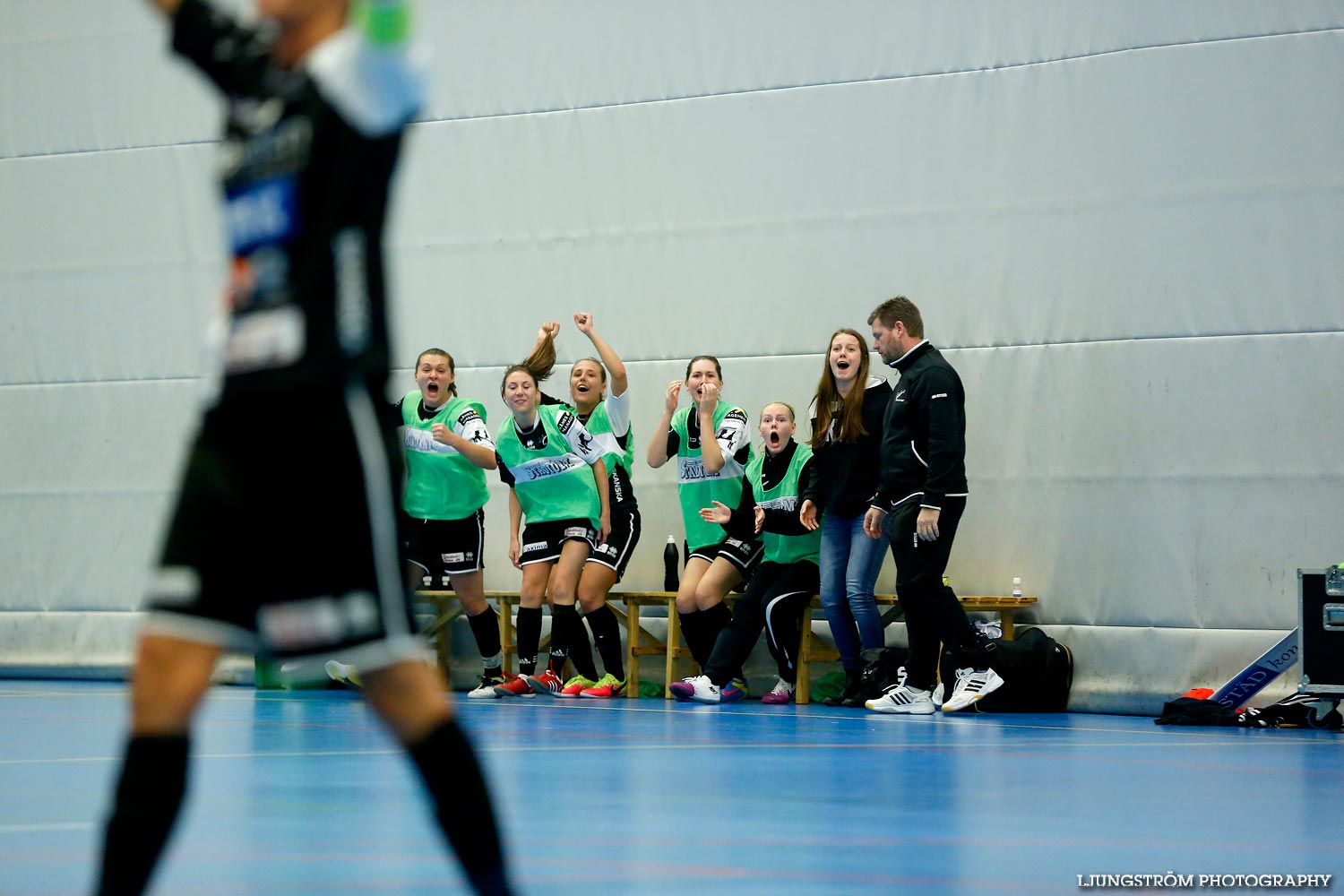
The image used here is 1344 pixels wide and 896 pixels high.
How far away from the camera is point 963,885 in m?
3.07

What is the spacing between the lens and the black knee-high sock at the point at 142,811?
2.10 m

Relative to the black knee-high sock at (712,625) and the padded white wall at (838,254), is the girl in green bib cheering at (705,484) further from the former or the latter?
the padded white wall at (838,254)

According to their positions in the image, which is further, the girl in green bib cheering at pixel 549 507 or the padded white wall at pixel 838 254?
the girl in green bib cheering at pixel 549 507

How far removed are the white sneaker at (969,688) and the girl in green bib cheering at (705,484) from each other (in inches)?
56.6

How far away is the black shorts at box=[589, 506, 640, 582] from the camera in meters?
9.38

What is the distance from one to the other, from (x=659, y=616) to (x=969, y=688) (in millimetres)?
2436

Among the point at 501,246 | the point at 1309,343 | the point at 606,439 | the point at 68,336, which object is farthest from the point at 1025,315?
the point at 68,336

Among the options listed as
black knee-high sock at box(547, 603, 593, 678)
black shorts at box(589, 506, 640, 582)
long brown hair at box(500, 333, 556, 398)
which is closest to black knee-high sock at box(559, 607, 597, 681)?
black knee-high sock at box(547, 603, 593, 678)

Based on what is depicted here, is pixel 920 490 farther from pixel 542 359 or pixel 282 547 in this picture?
pixel 282 547

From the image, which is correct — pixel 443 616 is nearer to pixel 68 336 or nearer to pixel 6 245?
pixel 68 336

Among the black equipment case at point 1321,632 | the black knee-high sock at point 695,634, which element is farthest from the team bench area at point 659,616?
the black equipment case at point 1321,632

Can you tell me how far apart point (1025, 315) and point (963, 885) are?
631cm

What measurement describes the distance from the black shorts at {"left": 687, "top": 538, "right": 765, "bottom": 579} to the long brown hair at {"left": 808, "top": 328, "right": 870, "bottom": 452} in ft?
2.27

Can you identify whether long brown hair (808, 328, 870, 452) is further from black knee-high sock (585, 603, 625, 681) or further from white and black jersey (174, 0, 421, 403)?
white and black jersey (174, 0, 421, 403)
